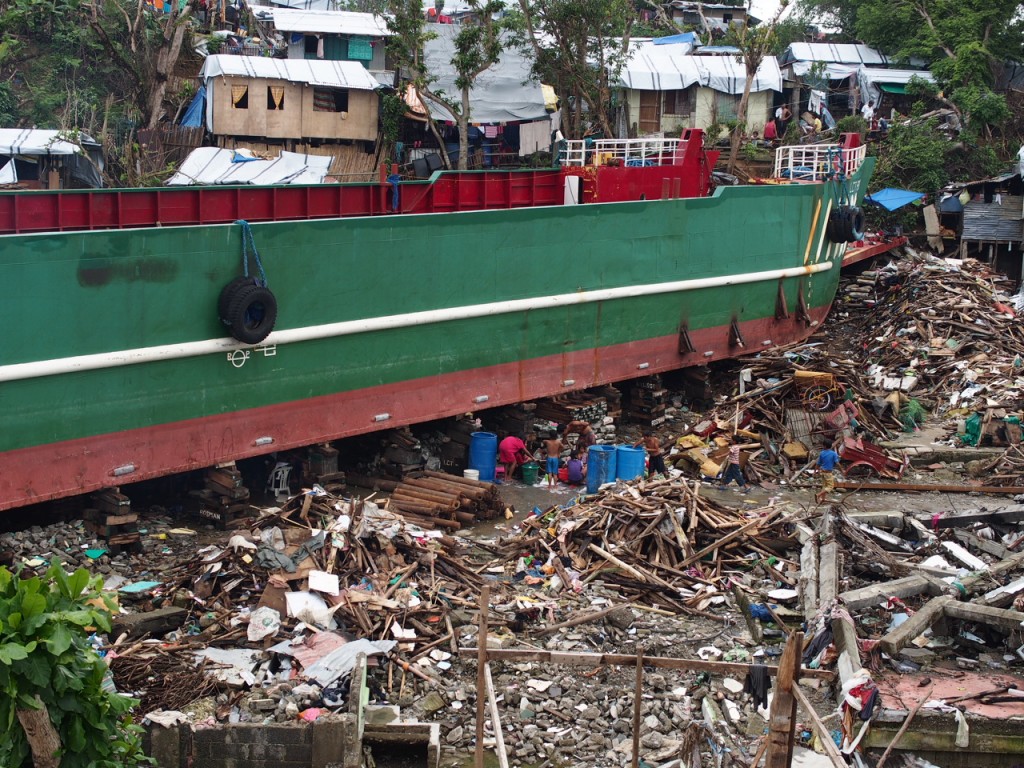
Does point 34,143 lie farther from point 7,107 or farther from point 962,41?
point 962,41

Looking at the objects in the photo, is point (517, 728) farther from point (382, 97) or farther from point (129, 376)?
point (382, 97)

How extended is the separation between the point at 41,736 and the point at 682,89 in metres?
25.0

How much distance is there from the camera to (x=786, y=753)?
557cm

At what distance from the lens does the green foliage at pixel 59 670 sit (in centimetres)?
550

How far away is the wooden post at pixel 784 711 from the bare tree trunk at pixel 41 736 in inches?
143

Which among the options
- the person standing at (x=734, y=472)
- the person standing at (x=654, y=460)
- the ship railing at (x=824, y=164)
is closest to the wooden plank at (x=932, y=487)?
the person standing at (x=734, y=472)

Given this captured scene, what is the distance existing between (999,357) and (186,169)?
15.5 metres

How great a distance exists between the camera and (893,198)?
23484 mm

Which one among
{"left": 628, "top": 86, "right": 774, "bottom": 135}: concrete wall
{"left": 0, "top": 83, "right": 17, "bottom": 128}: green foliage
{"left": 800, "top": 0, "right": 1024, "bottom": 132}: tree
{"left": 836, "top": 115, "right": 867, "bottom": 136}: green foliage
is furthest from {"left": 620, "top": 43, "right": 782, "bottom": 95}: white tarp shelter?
{"left": 0, "top": 83, "right": 17, "bottom": 128}: green foliage

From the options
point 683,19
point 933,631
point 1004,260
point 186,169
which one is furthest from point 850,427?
point 683,19

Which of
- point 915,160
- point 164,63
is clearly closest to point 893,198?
point 915,160

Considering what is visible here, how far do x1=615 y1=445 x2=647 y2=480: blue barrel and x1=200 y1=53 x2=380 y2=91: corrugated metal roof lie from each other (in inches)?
601

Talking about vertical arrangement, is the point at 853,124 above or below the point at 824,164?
above

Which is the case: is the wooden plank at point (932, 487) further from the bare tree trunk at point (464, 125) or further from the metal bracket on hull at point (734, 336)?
the bare tree trunk at point (464, 125)
